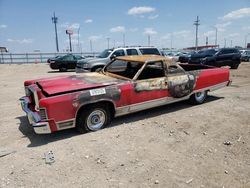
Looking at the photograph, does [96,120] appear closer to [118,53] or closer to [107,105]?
[107,105]

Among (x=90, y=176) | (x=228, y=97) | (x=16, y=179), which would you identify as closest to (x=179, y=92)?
(x=228, y=97)

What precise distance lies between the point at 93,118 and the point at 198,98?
3.53m

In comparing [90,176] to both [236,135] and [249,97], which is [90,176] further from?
[249,97]

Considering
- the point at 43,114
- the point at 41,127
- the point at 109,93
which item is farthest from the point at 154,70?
the point at 41,127

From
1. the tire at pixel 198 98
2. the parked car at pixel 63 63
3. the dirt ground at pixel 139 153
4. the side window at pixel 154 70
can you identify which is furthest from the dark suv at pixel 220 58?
the side window at pixel 154 70

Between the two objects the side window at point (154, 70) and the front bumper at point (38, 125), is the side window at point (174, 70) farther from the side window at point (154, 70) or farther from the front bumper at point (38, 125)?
the front bumper at point (38, 125)

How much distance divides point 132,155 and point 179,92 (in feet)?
9.32

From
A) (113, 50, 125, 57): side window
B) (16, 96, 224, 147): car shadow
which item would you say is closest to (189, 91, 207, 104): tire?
(16, 96, 224, 147): car shadow

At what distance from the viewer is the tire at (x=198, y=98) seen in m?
7.01

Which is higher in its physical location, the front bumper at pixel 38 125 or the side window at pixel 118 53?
the side window at pixel 118 53

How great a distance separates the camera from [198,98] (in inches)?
281

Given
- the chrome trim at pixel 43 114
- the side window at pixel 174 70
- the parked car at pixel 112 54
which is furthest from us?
the parked car at pixel 112 54

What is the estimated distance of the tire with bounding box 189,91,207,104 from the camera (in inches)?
276

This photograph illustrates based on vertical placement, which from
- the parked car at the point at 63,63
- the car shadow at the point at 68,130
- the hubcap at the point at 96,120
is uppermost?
the parked car at the point at 63,63
